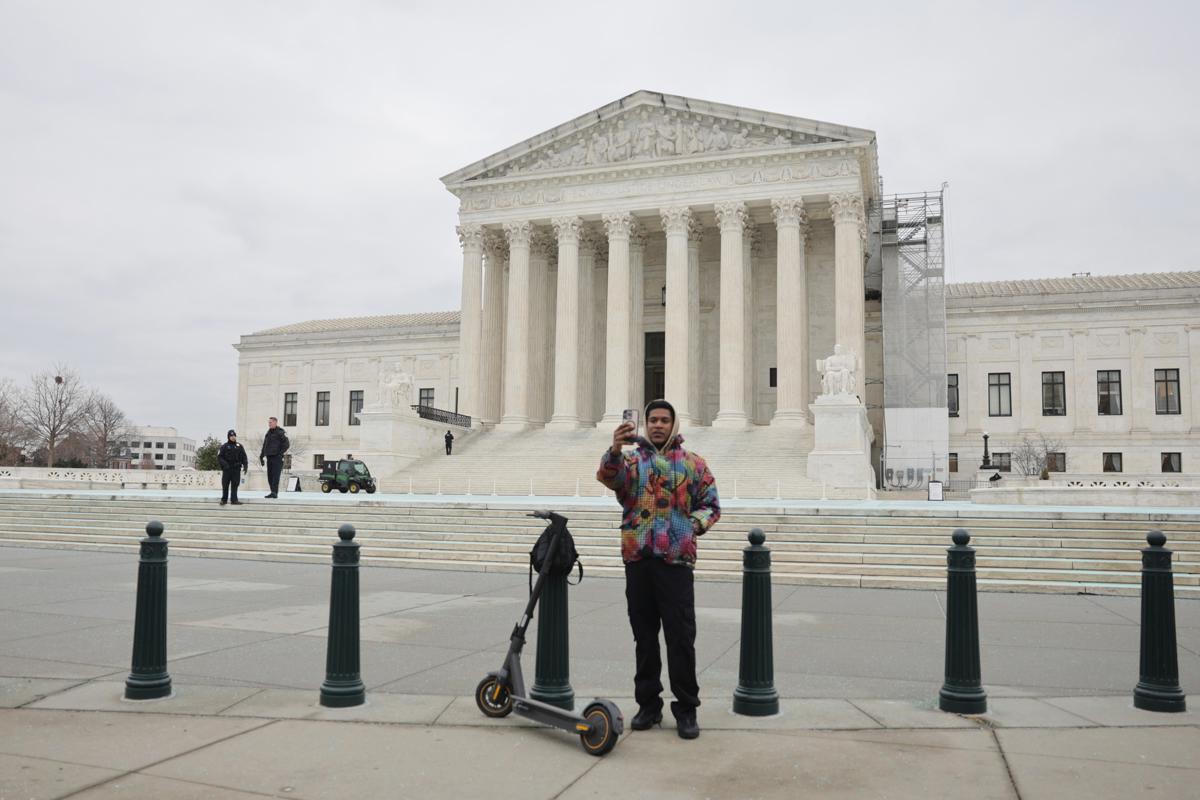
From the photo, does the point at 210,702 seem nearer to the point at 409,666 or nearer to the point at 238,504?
the point at 409,666

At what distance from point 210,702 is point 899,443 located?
4366cm

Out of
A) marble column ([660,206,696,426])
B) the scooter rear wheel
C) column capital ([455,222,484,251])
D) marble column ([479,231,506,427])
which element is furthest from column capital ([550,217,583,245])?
the scooter rear wheel

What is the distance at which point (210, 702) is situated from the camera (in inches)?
267

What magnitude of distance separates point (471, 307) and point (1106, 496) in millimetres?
30867

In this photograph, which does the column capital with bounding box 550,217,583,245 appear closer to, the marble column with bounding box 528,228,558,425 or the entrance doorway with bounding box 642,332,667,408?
the marble column with bounding box 528,228,558,425

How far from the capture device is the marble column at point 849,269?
4241cm

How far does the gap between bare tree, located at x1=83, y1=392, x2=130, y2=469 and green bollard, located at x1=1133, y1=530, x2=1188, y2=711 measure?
87731 mm

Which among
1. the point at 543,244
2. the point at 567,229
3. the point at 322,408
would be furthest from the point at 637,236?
the point at 322,408

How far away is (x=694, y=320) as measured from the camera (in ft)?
154

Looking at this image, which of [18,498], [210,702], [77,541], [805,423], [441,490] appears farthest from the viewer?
[805,423]

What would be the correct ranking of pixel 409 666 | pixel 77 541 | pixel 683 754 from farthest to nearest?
pixel 77 541 < pixel 409 666 < pixel 683 754

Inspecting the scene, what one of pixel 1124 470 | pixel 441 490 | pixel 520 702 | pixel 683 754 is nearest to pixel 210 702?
pixel 520 702

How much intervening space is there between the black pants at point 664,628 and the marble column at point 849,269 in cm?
3762

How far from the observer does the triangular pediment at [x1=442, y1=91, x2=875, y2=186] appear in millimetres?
43438
